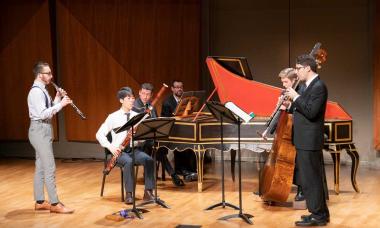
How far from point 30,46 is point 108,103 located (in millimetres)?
1436

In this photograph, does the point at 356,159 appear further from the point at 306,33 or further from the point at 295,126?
the point at 306,33

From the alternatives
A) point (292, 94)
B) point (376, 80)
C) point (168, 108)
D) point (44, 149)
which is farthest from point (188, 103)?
point (376, 80)

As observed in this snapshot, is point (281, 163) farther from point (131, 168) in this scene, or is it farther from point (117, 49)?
point (117, 49)

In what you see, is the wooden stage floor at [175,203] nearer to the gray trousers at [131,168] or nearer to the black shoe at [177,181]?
the black shoe at [177,181]

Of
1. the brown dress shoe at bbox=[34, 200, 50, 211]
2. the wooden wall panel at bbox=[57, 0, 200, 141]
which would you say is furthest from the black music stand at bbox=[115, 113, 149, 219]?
the wooden wall panel at bbox=[57, 0, 200, 141]

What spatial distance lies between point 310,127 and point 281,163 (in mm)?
702

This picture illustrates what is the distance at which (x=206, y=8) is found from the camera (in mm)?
9203

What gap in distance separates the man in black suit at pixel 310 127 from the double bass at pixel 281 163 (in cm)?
40

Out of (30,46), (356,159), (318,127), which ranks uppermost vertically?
(30,46)

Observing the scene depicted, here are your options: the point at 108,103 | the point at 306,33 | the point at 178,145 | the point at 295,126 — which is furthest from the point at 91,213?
the point at 306,33

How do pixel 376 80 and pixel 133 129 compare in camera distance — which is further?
pixel 376 80

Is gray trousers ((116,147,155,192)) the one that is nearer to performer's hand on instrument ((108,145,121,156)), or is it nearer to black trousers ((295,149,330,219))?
performer's hand on instrument ((108,145,121,156))

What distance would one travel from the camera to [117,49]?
934cm

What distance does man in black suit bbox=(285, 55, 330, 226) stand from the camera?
5074mm
